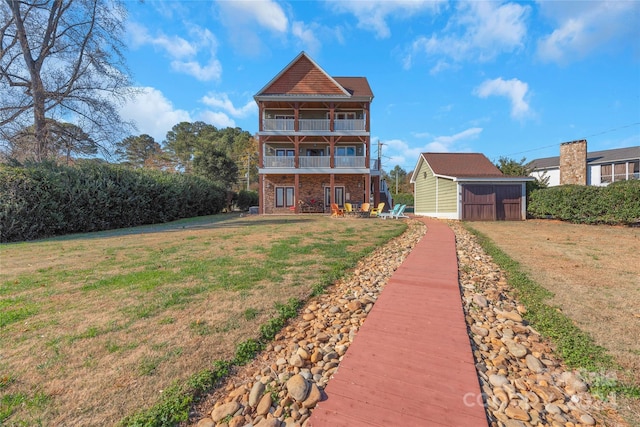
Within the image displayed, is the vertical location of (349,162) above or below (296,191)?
above

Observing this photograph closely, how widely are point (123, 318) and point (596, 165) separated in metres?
36.5

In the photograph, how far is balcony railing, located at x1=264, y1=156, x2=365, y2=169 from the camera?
20.5m

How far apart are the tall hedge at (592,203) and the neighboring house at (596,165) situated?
947 centimetres

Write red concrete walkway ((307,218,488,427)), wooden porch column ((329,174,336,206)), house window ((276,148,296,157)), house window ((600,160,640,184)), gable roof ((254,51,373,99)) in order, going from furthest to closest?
1. house window ((600,160,640,184))
2. house window ((276,148,296,157))
3. gable roof ((254,51,373,99))
4. wooden porch column ((329,174,336,206))
5. red concrete walkway ((307,218,488,427))

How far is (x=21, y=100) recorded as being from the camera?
14.8 meters

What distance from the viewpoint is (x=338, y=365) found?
2.52 meters

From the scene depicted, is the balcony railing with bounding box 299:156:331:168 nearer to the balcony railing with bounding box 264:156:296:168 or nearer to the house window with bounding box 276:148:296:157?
the balcony railing with bounding box 264:156:296:168

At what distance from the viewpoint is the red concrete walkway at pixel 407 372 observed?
6.16 ft

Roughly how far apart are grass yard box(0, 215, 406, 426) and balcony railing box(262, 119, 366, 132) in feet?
50.5

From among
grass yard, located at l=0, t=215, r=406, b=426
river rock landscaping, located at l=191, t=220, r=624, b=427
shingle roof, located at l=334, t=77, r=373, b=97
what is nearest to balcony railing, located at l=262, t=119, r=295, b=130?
shingle roof, located at l=334, t=77, r=373, b=97

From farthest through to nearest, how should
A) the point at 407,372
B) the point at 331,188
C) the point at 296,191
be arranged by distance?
the point at 296,191 < the point at 331,188 < the point at 407,372

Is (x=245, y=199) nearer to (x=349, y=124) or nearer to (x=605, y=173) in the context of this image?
(x=349, y=124)

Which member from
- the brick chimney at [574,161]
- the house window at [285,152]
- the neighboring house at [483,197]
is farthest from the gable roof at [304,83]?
the brick chimney at [574,161]

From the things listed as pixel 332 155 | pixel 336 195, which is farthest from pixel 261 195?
pixel 332 155
